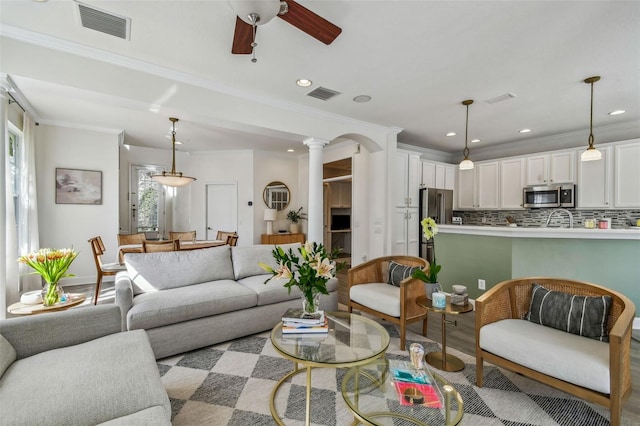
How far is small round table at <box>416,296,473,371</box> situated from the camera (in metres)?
2.30

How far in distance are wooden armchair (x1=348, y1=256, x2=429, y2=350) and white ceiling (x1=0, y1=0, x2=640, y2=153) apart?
A: 204 centimetres

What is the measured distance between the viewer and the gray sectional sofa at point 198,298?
2447 millimetres

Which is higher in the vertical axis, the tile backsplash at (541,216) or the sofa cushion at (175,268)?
the tile backsplash at (541,216)

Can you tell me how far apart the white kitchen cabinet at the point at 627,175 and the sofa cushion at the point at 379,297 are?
410 centimetres

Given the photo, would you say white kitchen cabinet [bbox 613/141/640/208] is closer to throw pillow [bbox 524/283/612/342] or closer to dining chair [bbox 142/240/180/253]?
throw pillow [bbox 524/283/612/342]

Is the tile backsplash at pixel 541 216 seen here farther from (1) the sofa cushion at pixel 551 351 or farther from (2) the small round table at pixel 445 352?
(2) the small round table at pixel 445 352

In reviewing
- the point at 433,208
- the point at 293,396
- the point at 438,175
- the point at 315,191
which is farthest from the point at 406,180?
the point at 293,396

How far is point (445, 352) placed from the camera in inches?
95.0

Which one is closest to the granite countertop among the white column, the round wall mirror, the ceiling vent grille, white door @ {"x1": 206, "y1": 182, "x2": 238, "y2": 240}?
the ceiling vent grille

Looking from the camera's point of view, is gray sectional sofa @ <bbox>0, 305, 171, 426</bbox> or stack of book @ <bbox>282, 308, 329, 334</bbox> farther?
stack of book @ <bbox>282, 308, 329, 334</bbox>

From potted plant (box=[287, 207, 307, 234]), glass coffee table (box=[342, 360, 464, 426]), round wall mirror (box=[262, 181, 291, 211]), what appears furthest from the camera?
potted plant (box=[287, 207, 307, 234])

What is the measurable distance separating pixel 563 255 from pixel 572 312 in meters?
1.58

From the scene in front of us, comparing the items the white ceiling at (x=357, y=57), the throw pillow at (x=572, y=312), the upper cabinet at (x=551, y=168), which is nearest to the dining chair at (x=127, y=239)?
the white ceiling at (x=357, y=57)

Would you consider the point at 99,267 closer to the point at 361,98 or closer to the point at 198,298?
the point at 198,298
